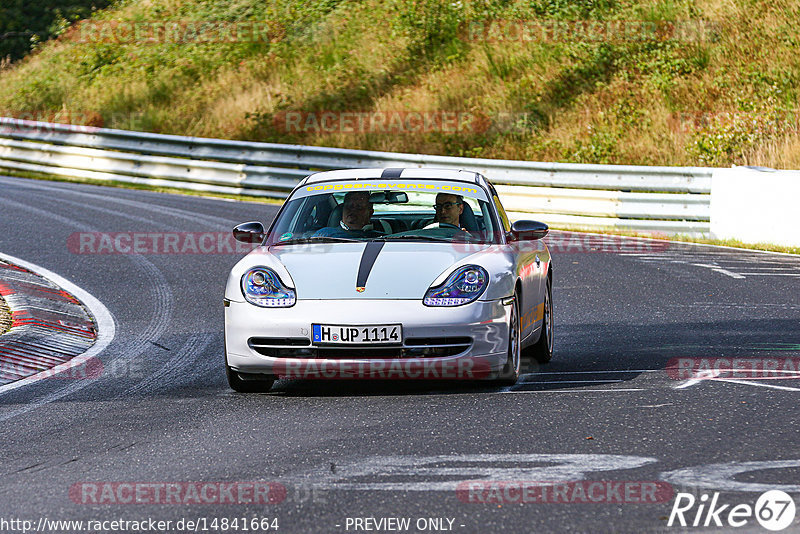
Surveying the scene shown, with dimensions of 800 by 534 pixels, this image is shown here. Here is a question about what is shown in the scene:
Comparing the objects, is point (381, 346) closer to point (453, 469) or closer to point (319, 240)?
point (319, 240)

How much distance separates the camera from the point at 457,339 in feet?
23.3

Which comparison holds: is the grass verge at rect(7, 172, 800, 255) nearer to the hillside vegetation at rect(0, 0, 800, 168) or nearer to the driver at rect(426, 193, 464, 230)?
the hillside vegetation at rect(0, 0, 800, 168)

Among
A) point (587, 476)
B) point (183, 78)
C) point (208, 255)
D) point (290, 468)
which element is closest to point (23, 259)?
point (208, 255)

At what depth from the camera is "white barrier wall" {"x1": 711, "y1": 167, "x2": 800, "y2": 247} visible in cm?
1577

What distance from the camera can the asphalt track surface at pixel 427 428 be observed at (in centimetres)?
486

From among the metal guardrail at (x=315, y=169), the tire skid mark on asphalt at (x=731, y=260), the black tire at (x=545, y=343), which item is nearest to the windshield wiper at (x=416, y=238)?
the black tire at (x=545, y=343)

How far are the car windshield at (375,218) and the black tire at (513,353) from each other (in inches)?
28.7

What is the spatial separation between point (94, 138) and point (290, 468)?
21088mm

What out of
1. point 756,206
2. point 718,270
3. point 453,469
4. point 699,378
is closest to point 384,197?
point 699,378

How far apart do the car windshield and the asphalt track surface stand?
1.01 metres

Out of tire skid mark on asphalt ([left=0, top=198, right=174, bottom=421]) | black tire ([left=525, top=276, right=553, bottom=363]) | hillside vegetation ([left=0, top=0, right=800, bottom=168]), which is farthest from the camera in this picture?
hillside vegetation ([left=0, top=0, right=800, bottom=168])

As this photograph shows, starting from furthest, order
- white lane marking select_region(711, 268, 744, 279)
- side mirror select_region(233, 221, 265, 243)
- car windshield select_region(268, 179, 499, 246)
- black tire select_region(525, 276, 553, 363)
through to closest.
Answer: white lane marking select_region(711, 268, 744, 279)
black tire select_region(525, 276, 553, 363)
side mirror select_region(233, 221, 265, 243)
car windshield select_region(268, 179, 499, 246)

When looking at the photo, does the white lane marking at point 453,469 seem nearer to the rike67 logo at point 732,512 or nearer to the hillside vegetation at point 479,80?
the rike67 logo at point 732,512

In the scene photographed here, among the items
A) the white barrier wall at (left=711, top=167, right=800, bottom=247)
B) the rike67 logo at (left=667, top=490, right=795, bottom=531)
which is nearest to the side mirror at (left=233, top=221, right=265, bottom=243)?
the rike67 logo at (left=667, top=490, right=795, bottom=531)
